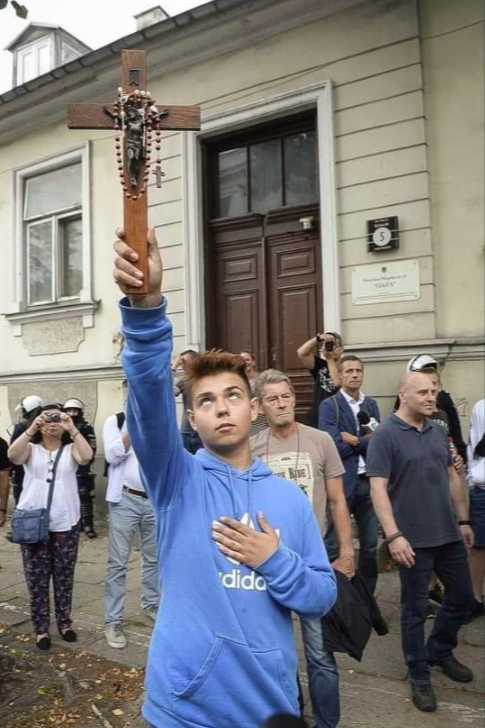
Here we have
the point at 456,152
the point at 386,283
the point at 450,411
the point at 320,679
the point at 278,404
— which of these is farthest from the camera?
the point at 386,283

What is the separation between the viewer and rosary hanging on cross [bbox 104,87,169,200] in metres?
1.84

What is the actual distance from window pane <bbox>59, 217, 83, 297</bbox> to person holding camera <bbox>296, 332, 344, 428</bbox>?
207 inches

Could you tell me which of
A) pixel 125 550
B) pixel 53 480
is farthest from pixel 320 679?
pixel 53 480

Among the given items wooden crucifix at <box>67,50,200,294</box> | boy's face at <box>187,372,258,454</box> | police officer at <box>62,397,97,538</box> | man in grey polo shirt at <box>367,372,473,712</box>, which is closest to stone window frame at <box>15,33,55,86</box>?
police officer at <box>62,397,97,538</box>

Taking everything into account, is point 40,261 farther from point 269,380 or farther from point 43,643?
point 269,380

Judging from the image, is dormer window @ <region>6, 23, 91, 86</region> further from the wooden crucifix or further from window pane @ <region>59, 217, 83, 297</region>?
the wooden crucifix

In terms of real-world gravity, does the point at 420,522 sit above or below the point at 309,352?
below

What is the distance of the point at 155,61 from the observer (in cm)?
845

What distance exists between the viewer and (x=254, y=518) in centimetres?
183

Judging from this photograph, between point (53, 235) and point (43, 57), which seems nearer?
point (53, 235)

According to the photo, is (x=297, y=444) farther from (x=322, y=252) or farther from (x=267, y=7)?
(x=267, y=7)

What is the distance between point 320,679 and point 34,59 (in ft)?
41.9

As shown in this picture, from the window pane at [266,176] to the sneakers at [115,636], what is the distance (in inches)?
224

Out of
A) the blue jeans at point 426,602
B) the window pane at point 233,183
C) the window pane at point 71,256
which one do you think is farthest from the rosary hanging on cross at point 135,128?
the window pane at point 71,256
